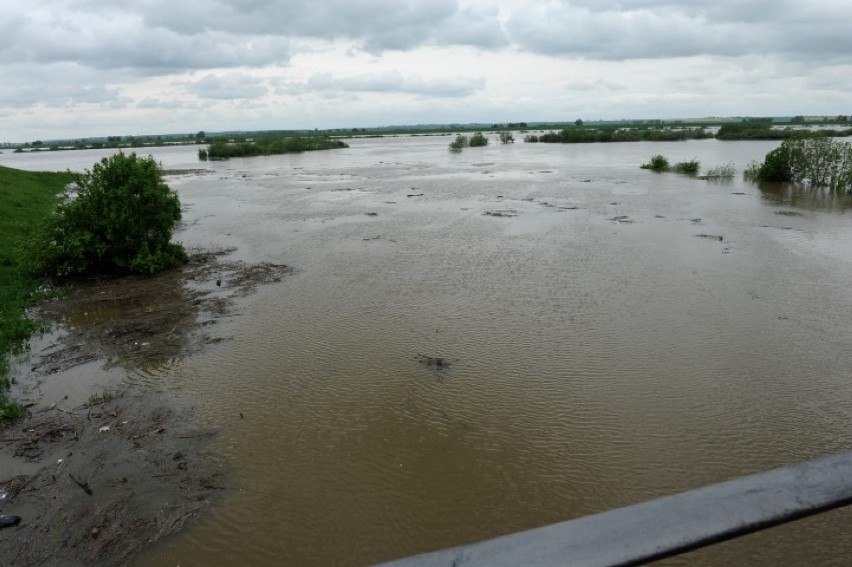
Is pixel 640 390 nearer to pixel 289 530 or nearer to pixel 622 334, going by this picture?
pixel 622 334

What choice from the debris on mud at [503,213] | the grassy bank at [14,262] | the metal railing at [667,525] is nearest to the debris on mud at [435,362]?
the grassy bank at [14,262]

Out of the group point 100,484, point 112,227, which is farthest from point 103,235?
point 100,484

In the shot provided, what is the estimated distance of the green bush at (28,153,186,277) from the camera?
15195mm

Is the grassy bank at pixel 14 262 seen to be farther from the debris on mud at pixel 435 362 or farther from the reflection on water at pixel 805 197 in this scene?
the reflection on water at pixel 805 197

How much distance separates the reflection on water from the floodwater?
6.11 m

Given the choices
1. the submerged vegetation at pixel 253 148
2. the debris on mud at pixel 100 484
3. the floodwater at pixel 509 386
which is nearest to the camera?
the debris on mud at pixel 100 484

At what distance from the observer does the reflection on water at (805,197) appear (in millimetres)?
24781

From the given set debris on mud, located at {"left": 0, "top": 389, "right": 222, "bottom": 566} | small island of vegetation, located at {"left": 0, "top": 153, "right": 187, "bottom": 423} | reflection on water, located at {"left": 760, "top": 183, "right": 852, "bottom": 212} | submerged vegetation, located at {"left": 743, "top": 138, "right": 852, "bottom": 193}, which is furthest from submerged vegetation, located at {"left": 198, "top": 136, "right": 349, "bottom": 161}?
debris on mud, located at {"left": 0, "top": 389, "right": 222, "bottom": 566}

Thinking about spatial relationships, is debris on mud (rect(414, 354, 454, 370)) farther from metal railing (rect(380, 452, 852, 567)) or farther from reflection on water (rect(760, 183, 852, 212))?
reflection on water (rect(760, 183, 852, 212))

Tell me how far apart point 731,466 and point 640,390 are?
1.97 m

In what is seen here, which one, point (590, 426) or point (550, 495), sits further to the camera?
point (590, 426)

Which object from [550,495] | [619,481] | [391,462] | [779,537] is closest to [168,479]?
[391,462]

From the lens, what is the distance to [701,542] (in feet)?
4.21

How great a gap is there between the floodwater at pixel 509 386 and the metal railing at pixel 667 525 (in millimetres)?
4659
